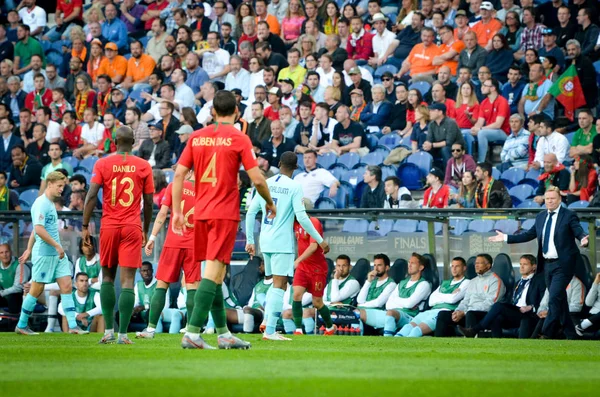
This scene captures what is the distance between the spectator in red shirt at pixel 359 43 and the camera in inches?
862

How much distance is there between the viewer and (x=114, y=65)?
81.0 ft

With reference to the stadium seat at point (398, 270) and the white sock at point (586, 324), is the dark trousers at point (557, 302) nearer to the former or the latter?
the white sock at point (586, 324)

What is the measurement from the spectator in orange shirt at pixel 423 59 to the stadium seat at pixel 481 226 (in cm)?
614

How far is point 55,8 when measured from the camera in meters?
29.8

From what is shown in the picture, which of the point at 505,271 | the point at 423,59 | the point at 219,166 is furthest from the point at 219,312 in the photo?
the point at 423,59

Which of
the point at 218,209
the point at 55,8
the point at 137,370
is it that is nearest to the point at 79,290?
the point at 218,209

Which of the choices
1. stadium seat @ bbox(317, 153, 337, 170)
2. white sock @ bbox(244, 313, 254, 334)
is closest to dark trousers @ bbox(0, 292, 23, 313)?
white sock @ bbox(244, 313, 254, 334)

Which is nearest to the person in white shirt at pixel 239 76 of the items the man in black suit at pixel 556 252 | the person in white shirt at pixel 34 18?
the person in white shirt at pixel 34 18

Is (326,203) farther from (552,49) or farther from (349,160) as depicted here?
(552,49)

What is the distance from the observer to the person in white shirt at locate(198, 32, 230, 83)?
23.0 meters

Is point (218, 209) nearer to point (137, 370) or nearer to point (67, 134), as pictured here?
Result: point (137, 370)

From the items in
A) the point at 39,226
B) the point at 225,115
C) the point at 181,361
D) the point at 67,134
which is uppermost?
the point at 67,134

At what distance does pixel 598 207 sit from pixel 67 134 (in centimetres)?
1279

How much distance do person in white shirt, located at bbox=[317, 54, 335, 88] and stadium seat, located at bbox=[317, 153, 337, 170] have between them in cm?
232
